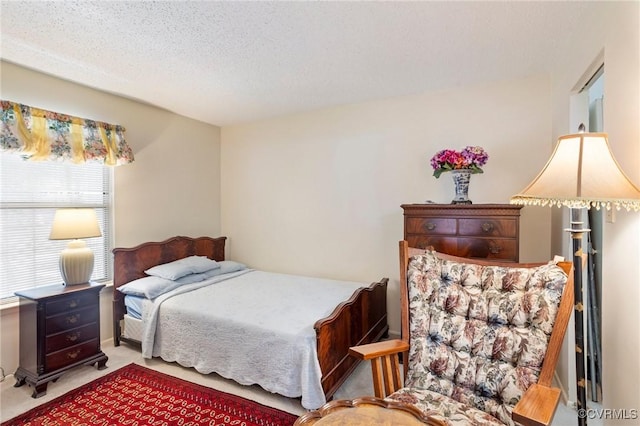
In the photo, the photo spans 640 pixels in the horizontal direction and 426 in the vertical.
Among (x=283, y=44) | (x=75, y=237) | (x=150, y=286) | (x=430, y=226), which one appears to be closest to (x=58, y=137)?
(x=75, y=237)

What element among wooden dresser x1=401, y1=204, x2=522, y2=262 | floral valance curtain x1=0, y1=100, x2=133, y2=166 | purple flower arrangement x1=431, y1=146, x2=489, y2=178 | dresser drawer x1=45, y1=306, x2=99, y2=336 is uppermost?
floral valance curtain x1=0, y1=100, x2=133, y2=166

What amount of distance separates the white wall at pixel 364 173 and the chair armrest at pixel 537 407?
1.93 meters

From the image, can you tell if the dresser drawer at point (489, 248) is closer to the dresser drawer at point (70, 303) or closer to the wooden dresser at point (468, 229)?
the wooden dresser at point (468, 229)

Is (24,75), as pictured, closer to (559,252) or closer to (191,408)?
(191,408)

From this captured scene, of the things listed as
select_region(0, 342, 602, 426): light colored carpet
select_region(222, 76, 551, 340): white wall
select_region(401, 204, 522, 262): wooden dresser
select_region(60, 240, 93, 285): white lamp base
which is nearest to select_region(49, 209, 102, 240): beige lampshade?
select_region(60, 240, 93, 285): white lamp base

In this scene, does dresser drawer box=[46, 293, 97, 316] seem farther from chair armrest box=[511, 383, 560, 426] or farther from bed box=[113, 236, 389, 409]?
chair armrest box=[511, 383, 560, 426]

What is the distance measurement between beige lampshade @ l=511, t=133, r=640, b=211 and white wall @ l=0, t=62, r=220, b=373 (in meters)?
3.58

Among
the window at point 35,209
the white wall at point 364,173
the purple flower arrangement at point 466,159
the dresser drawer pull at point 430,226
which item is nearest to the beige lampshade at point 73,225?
the window at point 35,209

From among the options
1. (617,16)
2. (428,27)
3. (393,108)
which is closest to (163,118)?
(393,108)

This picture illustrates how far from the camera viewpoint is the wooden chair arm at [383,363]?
154 cm

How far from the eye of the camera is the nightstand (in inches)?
94.1

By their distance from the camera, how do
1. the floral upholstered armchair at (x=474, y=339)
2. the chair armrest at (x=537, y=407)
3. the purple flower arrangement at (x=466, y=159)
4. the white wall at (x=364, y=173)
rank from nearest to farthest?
the chair armrest at (x=537, y=407), the floral upholstered armchair at (x=474, y=339), the purple flower arrangement at (x=466, y=159), the white wall at (x=364, y=173)

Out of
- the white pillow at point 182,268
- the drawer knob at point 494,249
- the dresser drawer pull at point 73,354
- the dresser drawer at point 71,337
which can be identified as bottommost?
the dresser drawer pull at point 73,354

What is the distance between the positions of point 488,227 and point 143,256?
3.38 metres
